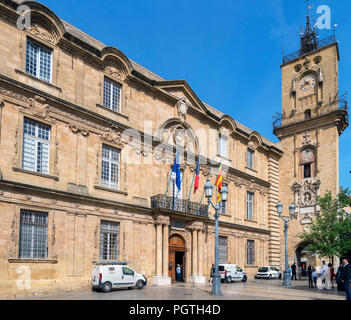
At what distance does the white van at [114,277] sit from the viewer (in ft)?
66.5

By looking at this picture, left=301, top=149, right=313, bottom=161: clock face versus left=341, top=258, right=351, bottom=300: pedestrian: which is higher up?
left=301, top=149, right=313, bottom=161: clock face

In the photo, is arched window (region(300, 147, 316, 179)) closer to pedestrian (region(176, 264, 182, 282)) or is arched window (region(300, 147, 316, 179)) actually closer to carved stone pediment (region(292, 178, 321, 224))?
carved stone pediment (region(292, 178, 321, 224))

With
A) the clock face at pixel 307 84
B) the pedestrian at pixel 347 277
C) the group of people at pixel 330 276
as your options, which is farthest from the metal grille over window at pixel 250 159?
the pedestrian at pixel 347 277

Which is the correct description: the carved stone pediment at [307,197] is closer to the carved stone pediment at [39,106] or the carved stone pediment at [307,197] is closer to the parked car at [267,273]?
the parked car at [267,273]

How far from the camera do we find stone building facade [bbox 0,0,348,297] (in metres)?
19.0

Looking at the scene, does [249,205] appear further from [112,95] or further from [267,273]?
[112,95]

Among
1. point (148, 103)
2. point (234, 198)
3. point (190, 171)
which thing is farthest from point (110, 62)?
point (234, 198)

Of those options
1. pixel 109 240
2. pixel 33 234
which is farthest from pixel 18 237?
pixel 109 240

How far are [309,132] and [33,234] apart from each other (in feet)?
93.6

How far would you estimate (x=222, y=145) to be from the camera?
33.8 m

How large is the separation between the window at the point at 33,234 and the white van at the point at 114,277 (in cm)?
272

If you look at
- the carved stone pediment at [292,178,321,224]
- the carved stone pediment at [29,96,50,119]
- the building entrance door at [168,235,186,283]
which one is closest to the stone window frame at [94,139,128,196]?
the carved stone pediment at [29,96,50,119]

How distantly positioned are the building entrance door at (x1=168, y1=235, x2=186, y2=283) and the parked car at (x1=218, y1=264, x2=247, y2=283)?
292 centimetres

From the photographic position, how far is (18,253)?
723 inches
